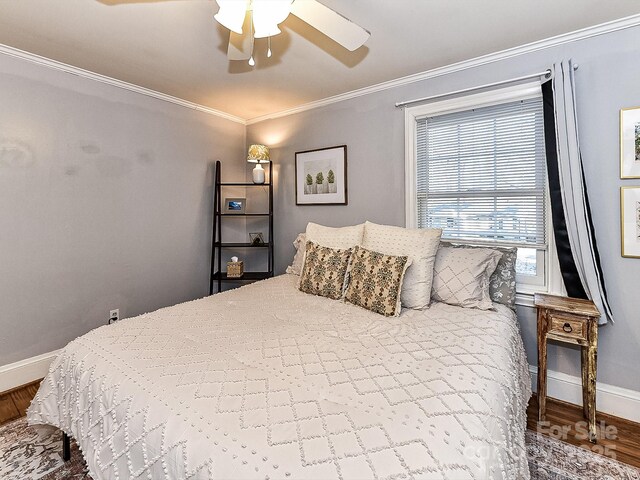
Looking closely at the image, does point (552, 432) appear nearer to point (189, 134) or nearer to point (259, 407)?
point (259, 407)

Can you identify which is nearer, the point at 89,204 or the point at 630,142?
the point at 630,142

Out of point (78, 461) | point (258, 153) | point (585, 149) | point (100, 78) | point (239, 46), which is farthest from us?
point (258, 153)

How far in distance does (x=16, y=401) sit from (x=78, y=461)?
1031mm

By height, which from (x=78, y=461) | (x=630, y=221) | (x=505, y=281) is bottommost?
(x=78, y=461)

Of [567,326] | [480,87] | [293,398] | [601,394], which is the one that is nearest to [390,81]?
[480,87]

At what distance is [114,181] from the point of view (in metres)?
2.92

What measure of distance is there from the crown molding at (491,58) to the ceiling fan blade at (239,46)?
4.63ft

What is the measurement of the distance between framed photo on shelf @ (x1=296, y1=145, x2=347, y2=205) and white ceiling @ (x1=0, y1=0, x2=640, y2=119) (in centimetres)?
65

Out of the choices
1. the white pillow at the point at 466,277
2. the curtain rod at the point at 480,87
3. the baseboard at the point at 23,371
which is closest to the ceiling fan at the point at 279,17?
the curtain rod at the point at 480,87

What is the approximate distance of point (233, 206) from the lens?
3.79 metres

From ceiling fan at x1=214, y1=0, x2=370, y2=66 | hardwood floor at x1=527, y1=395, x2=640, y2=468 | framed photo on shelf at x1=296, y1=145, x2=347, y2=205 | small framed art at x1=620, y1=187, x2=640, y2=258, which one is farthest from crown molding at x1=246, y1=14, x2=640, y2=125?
hardwood floor at x1=527, y1=395, x2=640, y2=468

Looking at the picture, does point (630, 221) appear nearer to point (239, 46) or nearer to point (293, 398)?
point (293, 398)

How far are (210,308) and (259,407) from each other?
113 cm

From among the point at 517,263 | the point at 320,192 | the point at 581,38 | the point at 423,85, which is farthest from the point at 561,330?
the point at 320,192
